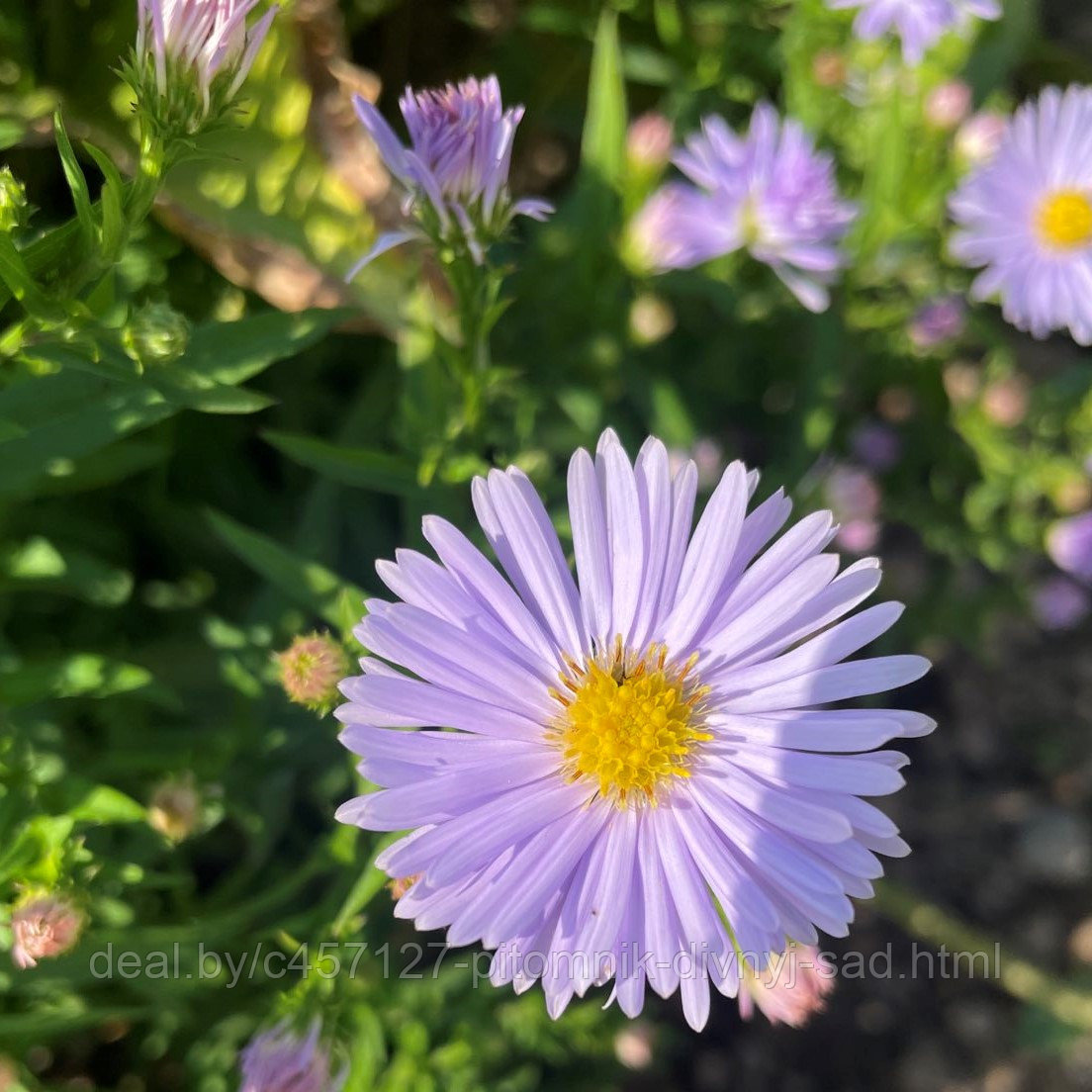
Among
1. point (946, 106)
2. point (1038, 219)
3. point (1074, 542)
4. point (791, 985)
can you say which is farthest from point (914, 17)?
point (791, 985)

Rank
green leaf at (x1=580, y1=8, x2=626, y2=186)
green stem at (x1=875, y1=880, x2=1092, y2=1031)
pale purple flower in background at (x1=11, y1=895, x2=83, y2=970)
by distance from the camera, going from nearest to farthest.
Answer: pale purple flower in background at (x1=11, y1=895, x2=83, y2=970), green leaf at (x1=580, y1=8, x2=626, y2=186), green stem at (x1=875, y1=880, x2=1092, y2=1031)

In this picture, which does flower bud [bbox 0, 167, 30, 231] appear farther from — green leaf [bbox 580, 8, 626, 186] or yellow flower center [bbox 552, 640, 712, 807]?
green leaf [bbox 580, 8, 626, 186]

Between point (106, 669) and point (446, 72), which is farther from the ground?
point (446, 72)

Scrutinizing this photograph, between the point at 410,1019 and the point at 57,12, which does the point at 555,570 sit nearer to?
the point at 410,1019

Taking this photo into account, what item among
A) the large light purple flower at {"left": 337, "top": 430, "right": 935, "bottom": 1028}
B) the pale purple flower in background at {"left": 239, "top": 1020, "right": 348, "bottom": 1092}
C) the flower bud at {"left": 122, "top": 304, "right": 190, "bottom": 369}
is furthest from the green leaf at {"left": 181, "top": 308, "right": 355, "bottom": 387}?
the pale purple flower in background at {"left": 239, "top": 1020, "right": 348, "bottom": 1092}

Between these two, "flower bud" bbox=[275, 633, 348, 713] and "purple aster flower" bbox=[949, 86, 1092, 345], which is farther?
"purple aster flower" bbox=[949, 86, 1092, 345]

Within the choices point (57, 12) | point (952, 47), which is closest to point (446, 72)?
point (57, 12)

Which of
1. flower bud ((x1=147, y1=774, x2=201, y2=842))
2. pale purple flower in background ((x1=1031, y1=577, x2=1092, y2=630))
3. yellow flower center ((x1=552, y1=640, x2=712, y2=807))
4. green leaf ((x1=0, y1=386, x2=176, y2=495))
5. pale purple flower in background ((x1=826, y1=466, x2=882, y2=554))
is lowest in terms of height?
pale purple flower in background ((x1=1031, y1=577, x2=1092, y2=630))
